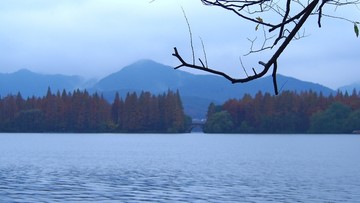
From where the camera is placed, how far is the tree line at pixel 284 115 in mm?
127500

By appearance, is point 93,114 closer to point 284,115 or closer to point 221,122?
point 221,122

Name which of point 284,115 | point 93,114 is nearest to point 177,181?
point 284,115

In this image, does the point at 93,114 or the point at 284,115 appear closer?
the point at 284,115

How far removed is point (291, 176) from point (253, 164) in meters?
11.7

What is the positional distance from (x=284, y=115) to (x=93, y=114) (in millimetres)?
36925

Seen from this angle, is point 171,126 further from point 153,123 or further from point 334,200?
point 334,200

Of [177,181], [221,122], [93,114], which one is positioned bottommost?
[177,181]

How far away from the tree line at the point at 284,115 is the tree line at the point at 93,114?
8.53 metres

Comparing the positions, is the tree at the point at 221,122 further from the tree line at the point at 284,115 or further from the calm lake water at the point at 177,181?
the calm lake water at the point at 177,181

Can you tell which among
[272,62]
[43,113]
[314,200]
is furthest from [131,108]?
[272,62]

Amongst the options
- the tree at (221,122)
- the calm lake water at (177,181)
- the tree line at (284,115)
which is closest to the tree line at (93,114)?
the tree at (221,122)

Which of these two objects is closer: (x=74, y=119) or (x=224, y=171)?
(x=224, y=171)

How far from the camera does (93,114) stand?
13612 centimetres

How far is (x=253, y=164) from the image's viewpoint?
2057 inches
